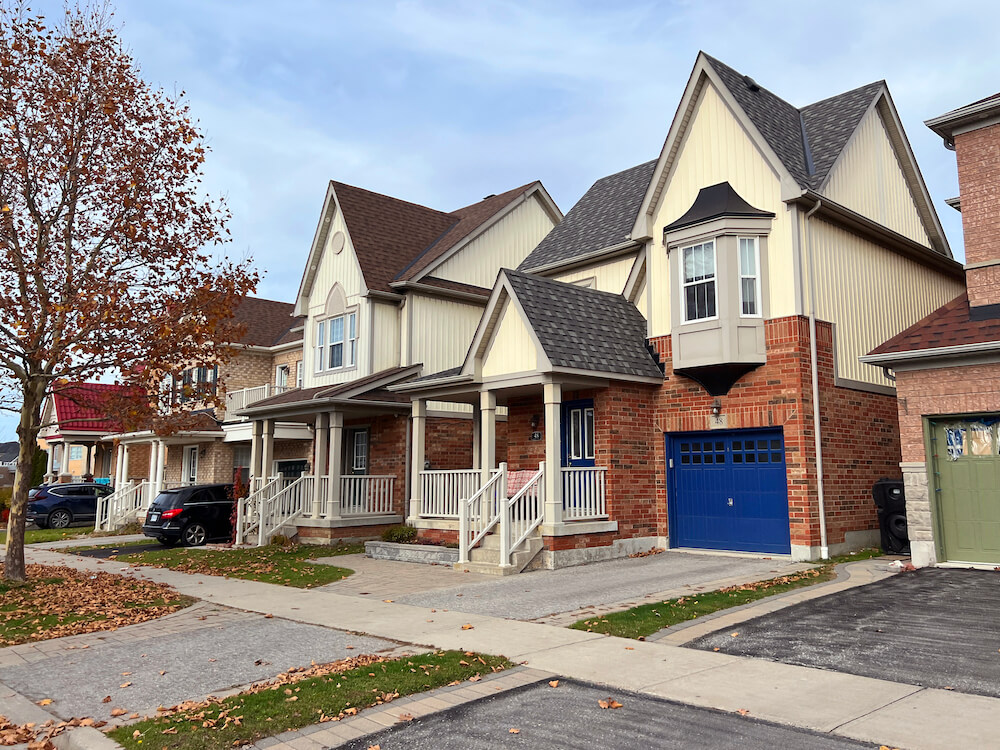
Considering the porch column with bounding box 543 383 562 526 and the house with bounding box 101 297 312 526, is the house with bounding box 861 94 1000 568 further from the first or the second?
the house with bounding box 101 297 312 526

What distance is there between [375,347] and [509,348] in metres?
7.49

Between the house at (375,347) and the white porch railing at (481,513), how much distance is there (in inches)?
150

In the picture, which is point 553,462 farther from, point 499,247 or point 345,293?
point 499,247

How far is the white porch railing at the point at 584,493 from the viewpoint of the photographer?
15.0 metres

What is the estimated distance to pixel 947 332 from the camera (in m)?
13.0

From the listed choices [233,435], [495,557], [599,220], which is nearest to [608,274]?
[599,220]

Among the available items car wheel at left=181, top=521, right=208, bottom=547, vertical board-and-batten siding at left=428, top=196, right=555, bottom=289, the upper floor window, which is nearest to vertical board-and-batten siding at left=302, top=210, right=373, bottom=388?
the upper floor window

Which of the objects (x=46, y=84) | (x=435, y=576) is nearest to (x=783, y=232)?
(x=435, y=576)

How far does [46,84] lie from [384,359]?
10.9 meters

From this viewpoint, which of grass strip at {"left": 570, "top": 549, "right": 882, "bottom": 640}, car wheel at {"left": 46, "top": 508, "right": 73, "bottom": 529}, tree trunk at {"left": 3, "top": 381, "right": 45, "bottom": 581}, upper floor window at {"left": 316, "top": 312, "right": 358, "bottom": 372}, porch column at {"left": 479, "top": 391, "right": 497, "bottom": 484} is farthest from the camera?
car wheel at {"left": 46, "top": 508, "right": 73, "bottom": 529}

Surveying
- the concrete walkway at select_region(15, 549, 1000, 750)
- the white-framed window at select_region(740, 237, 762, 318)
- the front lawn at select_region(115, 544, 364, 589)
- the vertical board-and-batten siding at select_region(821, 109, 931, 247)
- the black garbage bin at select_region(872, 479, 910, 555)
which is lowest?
the front lawn at select_region(115, 544, 364, 589)

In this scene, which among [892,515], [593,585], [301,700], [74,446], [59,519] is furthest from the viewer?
[74,446]

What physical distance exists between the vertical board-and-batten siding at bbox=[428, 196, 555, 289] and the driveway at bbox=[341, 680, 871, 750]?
58.2ft

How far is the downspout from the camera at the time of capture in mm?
14031
